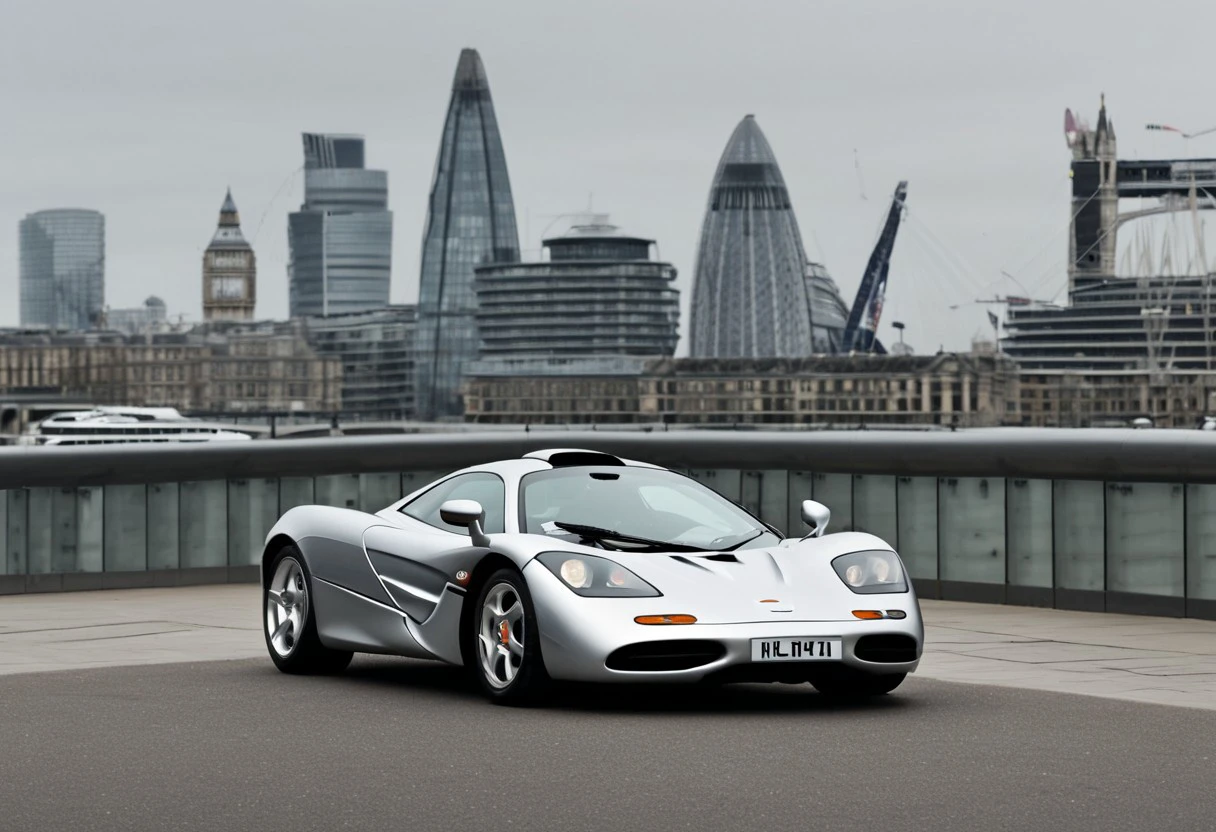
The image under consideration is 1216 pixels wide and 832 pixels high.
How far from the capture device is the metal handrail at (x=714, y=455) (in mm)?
13688

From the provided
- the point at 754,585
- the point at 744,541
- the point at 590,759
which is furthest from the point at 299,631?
the point at 590,759

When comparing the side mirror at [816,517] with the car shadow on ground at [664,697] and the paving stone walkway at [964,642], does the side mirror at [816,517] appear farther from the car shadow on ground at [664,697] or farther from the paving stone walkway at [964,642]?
the paving stone walkway at [964,642]

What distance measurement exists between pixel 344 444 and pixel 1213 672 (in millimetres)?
9176

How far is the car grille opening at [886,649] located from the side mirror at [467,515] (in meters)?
1.72

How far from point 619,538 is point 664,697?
2.64ft

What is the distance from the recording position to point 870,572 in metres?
8.77

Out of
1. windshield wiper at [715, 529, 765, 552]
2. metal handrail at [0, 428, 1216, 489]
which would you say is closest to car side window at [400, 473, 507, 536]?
windshield wiper at [715, 529, 765, 552]

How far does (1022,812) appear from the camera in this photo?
6000 mm

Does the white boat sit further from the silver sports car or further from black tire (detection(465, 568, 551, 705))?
black tire (detection(465, 568, 551, 705))

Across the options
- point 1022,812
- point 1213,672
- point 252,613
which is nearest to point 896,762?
point 1022,812

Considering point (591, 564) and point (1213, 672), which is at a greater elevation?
point (591, 564)

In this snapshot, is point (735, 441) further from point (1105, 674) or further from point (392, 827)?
point (392, 827)

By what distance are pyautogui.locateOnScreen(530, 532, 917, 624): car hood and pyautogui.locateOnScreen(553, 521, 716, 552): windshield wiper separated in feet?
0.30

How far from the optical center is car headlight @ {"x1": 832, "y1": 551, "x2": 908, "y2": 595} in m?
8.69
